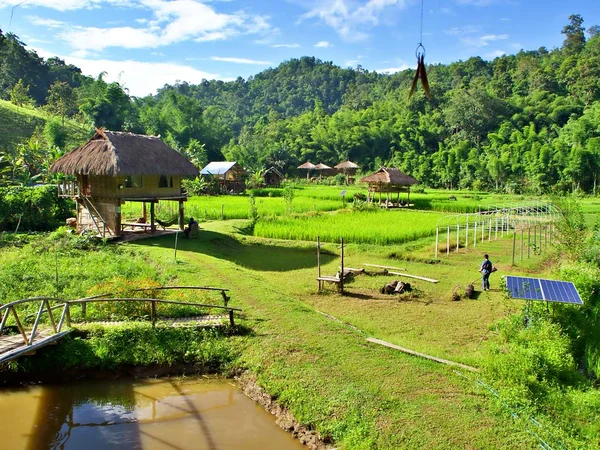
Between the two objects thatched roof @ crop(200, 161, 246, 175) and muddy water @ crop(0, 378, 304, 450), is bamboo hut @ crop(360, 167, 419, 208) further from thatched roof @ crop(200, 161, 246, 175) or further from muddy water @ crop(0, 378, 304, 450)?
muddy water @ crop(0, 378, 304, 450)

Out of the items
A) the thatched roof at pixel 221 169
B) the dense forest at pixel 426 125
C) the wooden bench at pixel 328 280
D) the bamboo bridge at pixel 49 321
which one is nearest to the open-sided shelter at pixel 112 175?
the bamboo bridge at pixel 49 321

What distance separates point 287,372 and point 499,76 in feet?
266

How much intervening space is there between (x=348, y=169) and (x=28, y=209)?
45812mm

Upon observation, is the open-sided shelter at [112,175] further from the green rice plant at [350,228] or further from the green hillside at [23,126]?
the green hillside at [23,126]

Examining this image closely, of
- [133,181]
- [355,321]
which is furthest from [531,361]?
[133,181]

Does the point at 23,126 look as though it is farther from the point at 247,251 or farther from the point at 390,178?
the point at 247,251

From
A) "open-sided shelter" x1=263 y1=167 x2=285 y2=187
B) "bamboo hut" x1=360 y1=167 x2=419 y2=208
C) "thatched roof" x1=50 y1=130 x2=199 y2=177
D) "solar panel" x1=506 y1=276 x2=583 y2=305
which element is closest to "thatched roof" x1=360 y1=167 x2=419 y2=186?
"bamboo hut" x1=360 y1=167 x2=419 y2=208

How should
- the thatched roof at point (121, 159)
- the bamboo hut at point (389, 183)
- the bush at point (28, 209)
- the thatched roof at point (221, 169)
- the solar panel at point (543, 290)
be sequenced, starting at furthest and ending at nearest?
the thatched roof at point (221, 169)
the bamboo hut at point (389, 183)
the bush at point (28, 209)
the thatched roof at point (121, 159)
the solar panel at point (543, 290)

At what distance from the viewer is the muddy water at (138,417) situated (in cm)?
732

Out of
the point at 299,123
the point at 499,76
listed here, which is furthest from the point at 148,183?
the point at 499,76

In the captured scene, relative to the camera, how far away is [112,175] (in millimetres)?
18391

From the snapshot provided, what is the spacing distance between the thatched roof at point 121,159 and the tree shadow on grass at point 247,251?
2.98 m

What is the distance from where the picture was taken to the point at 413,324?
11.4m

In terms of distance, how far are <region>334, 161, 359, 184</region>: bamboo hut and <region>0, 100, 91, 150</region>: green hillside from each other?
99.9ft
